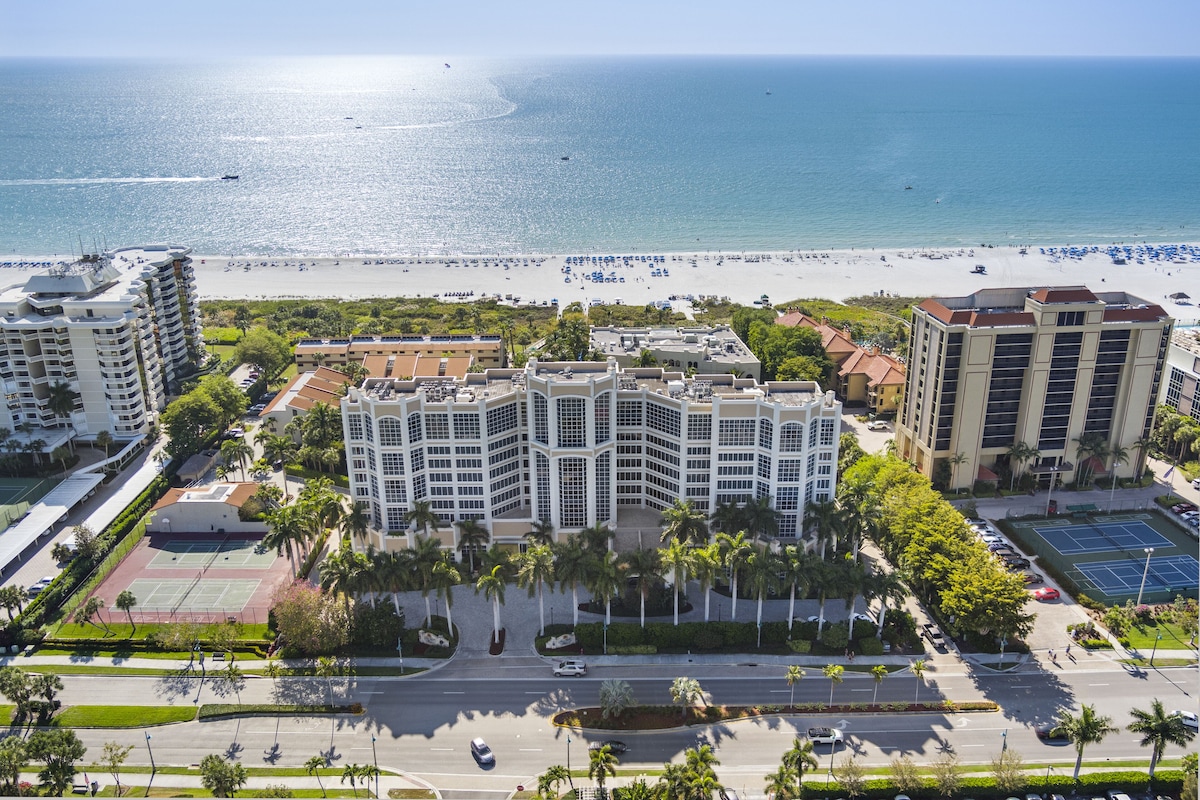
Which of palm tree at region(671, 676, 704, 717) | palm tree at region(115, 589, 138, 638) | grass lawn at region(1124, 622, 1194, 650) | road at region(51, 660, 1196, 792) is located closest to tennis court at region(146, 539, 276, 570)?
palm tree at region(115, 589, 138, 638)

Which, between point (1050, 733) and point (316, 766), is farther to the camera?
point (1050, 733)

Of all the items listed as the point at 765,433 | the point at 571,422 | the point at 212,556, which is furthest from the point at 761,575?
the point at 212,556

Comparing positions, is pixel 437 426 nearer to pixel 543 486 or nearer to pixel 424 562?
pixel 543 486

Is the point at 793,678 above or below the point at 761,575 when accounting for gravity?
below

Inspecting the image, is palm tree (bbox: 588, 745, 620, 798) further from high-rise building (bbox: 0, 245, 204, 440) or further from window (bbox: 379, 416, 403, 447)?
high-rise building (bbox: 0, 245, 204, 440)

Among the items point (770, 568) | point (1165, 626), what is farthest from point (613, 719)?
point (1165, 626)

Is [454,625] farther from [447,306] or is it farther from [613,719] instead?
[447,306]

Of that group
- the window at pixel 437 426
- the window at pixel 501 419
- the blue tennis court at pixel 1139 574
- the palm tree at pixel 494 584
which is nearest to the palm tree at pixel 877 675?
the blue tennis court at pixel 1139 574
